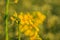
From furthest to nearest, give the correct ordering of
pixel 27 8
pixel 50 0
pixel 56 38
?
pixel 50 0 < pixel 27 8 < pixel 56 38

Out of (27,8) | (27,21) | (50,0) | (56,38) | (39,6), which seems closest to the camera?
(27,21)

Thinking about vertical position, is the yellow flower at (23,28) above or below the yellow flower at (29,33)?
above

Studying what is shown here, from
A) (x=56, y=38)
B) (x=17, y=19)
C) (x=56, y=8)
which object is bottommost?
(x=56, y=38)

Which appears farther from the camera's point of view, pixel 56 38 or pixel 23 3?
pixel 23 3

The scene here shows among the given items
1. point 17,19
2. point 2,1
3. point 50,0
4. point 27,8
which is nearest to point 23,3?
point 27,8

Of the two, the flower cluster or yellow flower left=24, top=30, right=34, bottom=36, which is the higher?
the flower cluster

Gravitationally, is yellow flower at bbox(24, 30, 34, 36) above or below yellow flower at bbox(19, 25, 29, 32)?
A: below

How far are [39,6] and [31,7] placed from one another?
130mm

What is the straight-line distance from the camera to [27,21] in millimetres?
700

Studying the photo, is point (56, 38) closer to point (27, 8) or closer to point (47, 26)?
point (47, 26)

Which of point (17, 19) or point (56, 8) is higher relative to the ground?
point (17, 19)

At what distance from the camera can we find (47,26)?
2279 millimetres

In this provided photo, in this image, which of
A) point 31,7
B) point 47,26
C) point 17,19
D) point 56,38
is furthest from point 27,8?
point 17,19

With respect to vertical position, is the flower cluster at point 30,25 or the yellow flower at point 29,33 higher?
the flower cluster at point 30,25
